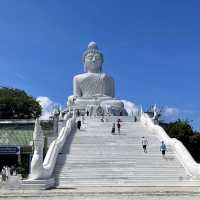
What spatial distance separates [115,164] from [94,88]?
2794 cm

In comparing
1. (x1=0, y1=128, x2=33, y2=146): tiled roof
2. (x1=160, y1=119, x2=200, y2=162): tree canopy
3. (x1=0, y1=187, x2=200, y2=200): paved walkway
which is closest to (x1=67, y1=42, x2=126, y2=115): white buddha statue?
(x1=160, y1=119, x2=200, y2=162): tree canopy

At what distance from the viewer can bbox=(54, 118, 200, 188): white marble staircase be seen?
72.8 ft

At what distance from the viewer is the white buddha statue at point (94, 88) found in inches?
1868

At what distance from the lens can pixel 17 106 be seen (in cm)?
5484

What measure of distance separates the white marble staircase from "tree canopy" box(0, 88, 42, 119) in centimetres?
2425

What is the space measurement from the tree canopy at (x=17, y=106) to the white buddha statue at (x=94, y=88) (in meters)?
6.39

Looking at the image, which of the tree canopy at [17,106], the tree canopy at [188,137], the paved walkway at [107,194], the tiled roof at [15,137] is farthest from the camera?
the tree canopy at [17,106]

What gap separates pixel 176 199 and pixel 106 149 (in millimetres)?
11412

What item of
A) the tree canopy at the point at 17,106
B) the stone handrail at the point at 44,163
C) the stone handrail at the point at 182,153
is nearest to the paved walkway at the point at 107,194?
the stone handrail at the point at 44,163

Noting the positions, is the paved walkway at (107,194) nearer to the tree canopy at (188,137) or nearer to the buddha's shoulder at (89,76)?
the tree canopy at (188,137)

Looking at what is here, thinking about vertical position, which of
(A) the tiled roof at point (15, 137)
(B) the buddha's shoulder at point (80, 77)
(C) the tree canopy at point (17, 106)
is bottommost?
(A) the tiled roof at point (15, 137)

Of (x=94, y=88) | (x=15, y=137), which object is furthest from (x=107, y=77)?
(x=15, y=137)

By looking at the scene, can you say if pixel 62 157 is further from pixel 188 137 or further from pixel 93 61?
pixel 93 61

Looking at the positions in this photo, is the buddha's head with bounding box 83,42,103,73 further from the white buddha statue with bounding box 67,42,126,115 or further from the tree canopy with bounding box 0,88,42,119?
the tree canopy with bounding box 0,88,42,119
